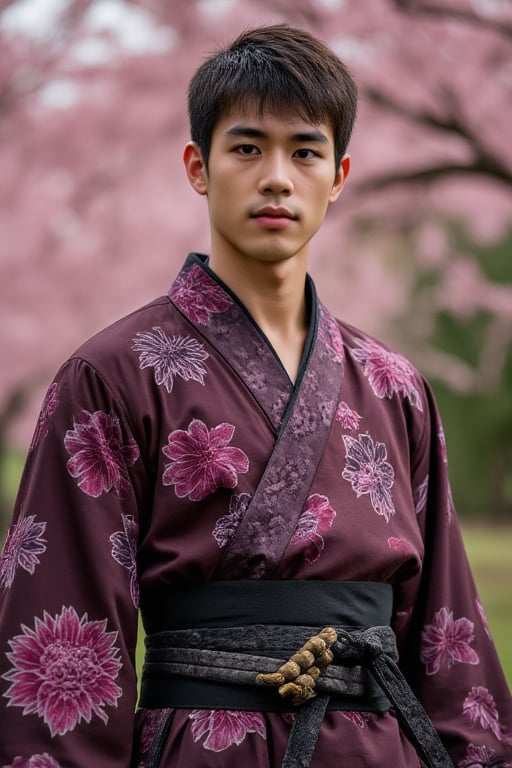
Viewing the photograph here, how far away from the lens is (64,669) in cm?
166

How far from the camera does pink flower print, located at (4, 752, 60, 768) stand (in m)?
1.59

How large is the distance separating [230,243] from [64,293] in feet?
24.9

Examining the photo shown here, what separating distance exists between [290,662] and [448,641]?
17.1 inches

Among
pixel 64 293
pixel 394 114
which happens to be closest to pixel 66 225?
pixel 64 293

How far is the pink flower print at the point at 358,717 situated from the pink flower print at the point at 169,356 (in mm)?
567

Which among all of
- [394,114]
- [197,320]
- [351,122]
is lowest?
[197,320]

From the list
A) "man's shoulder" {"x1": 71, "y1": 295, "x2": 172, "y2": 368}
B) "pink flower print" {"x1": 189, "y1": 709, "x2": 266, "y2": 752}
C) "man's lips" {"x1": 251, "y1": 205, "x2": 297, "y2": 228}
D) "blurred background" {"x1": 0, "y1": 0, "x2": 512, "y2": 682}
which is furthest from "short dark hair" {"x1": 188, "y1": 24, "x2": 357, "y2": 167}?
"blurred background" {"x1": 0, "y1": 0, "x2": 512, "y2": 682}

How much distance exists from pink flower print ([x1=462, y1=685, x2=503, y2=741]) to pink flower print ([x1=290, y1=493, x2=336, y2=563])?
45 centimetres

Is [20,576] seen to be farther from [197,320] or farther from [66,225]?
[66,225]

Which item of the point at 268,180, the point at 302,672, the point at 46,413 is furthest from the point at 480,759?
the point at 268,180

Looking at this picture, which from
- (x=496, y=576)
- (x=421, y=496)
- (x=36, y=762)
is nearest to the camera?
(x=36, y=762)

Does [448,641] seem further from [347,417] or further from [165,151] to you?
[165,151]

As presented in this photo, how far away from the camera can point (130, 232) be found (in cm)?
963

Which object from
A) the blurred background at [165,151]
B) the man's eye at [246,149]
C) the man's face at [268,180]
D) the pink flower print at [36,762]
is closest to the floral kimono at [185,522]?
the pink flower print at [36,762]
